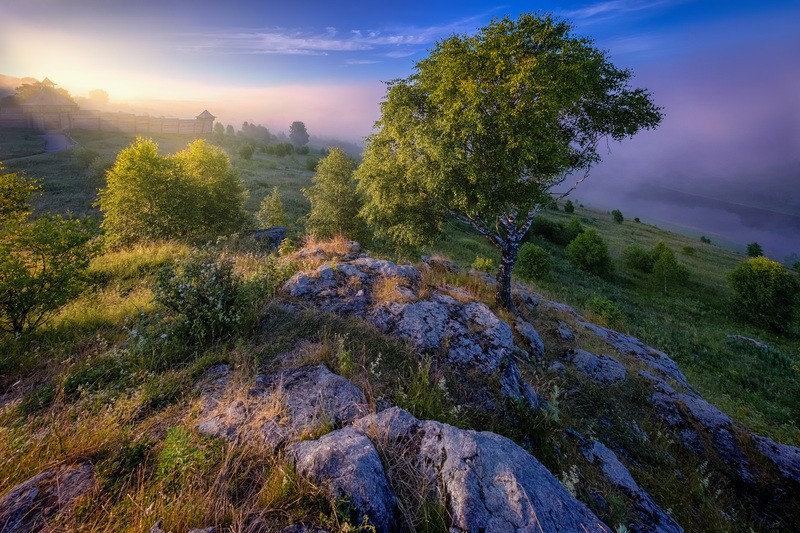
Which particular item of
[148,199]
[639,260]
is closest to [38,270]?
[148,199]

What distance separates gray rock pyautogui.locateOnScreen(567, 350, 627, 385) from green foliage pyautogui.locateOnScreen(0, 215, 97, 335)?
14.7 metres

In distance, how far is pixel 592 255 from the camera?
4156 centimetres

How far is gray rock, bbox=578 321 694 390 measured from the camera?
514 inches

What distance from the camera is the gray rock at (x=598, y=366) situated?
10.2m

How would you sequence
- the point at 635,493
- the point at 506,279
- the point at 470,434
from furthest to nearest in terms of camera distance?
the point at 506,279
the point at 635,493
the point at 470,434

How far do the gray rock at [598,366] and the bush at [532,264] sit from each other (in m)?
21.0

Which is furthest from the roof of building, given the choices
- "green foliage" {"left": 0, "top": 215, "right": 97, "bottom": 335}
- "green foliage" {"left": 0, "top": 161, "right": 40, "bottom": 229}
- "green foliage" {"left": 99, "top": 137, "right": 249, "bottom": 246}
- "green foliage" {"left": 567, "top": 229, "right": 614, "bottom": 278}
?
"green foliage" {"left": 567, "top": 229, "right": 614, "bottom": 278}

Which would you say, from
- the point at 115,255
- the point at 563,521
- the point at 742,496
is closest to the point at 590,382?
the point at 742,496

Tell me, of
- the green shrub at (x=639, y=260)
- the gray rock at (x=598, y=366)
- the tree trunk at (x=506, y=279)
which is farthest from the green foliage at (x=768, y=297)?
the tree trunk at (x=506, y=279)

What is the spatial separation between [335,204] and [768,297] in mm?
48091

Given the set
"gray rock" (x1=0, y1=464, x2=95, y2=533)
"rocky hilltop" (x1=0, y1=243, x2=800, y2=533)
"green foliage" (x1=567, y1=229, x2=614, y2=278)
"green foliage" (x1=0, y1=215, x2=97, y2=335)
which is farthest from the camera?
→ "green foliage" (x1=567, y1=229, x2=614, y2=278)

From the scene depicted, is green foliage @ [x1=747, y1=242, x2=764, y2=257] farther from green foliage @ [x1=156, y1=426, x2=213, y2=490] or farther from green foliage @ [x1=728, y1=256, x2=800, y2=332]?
green foliage @ [x1=156, y1=426, x2=213, y2=490]

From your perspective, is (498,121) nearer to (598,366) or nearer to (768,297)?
(598,366)

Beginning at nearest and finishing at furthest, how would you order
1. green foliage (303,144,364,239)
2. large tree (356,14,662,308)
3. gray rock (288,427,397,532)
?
gray rock (288,427,397,532)
large tree (356,14,662,308)
green foliage (303,144,364,239)
